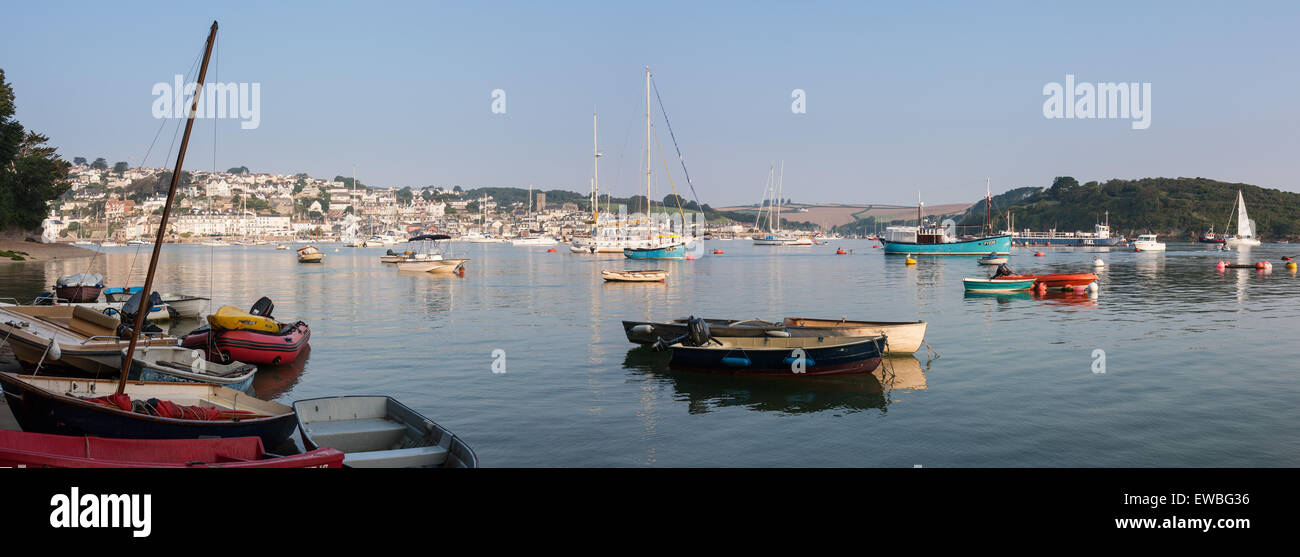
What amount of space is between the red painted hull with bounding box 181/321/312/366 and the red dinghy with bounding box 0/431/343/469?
12.7m

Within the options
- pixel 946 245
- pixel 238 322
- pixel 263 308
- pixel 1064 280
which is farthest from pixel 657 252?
pixel 238 322

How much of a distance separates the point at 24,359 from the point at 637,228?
125 metres

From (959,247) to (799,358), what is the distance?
112 metres

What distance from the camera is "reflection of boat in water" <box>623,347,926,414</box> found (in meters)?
19.4

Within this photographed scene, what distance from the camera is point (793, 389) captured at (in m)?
21.2

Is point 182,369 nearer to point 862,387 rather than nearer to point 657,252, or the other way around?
point 862,387

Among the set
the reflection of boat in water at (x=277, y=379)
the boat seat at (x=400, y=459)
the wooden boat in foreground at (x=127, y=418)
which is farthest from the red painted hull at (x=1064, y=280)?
the wooden boat in foreground at (x=127, y=418)

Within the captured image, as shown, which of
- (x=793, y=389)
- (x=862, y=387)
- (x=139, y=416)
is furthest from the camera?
(x=862, y=387)

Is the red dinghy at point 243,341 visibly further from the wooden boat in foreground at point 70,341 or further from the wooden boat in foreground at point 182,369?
the wooden boat in foreground at point 182,369

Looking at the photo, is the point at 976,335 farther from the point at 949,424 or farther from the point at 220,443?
the point at 220,443

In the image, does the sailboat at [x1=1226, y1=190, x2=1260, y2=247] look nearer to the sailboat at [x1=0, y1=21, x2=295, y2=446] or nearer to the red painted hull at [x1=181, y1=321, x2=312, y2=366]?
the red painted hull at [x1=181, y1=321, x2=312, y2=366]

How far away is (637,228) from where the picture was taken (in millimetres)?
144500

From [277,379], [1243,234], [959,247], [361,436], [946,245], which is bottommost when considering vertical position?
[277,379]

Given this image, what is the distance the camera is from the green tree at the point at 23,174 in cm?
7512
